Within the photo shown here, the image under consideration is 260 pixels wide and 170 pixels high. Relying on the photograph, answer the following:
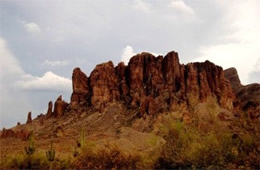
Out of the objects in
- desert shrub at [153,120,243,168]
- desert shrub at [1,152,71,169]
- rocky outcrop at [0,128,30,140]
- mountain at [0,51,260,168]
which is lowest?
desert shrub at [153,120,243,168]

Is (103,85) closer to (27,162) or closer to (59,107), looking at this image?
(59,107)

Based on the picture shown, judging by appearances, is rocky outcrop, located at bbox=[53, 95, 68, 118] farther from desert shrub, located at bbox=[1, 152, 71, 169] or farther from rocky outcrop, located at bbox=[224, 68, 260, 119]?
desert shrub, located at bbox=[1, 152, 71, 169]

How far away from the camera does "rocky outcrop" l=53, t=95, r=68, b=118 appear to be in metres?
117

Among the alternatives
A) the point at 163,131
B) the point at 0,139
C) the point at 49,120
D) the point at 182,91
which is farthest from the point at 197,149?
the point at 49,120

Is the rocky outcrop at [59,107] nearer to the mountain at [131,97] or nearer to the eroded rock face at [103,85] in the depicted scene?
the mountain at [131,97]

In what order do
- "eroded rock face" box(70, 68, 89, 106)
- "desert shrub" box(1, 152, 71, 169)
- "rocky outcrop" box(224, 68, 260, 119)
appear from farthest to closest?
1. "eroded rock face" box(70, 68, 89, 106)
2. "rocky outcrop" box(224, 68, 260, 119)
3. "desert shrub" box(1, 152, 71, 169)

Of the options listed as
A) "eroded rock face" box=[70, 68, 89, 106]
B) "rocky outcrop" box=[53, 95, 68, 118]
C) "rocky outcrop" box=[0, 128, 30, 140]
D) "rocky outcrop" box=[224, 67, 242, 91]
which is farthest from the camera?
"rocky outcrop" box=[224, 67, 242, 91]

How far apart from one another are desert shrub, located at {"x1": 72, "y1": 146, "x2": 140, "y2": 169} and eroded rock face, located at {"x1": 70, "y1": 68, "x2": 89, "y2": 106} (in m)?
93.0

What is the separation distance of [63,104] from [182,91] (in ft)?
125

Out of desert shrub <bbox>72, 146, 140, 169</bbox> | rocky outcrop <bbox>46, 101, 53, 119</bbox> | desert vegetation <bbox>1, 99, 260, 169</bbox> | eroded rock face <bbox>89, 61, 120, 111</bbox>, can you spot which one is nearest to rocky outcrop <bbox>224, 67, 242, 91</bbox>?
eroded rock face <bbox>89, 61, 120, 111</bbox>

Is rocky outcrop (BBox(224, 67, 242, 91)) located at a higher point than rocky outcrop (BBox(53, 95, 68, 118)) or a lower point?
higher

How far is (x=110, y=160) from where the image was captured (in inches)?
977

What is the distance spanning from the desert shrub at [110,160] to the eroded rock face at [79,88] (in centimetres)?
9301

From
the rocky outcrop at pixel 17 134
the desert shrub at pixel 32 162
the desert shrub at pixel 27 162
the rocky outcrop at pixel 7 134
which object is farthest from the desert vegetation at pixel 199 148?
the rocky outcrop at pixel 7 134
